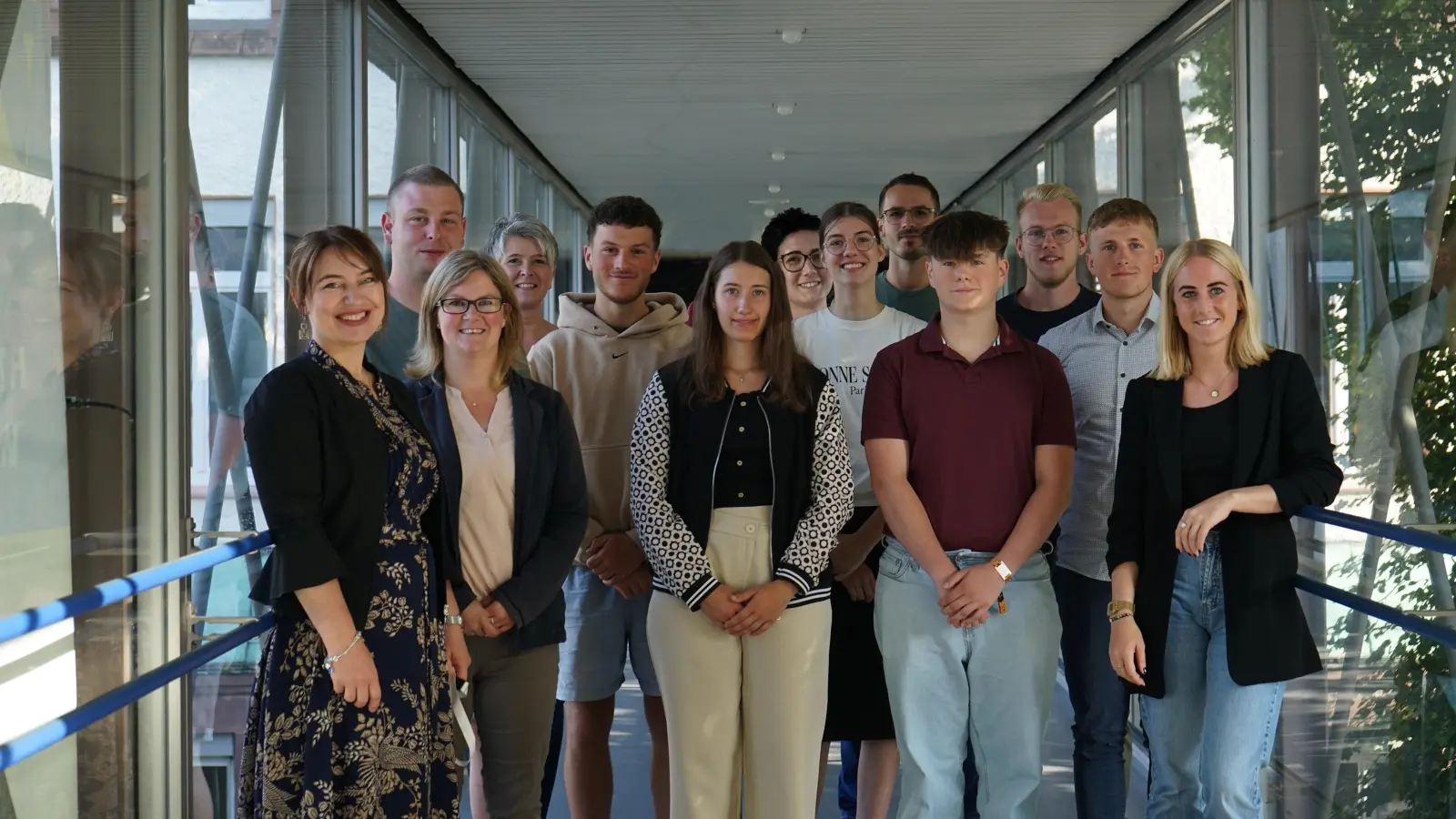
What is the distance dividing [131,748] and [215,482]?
0.76 meters

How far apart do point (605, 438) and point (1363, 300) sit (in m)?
2.31

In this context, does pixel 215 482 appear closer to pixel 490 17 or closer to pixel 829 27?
pixel 490 17

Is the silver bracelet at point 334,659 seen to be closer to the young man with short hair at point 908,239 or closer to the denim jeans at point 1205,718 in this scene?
the denim jeans at point 1205,718

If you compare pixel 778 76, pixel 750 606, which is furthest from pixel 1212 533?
pixel 778 76

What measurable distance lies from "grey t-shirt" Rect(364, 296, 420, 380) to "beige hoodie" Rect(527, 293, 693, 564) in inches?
15.2

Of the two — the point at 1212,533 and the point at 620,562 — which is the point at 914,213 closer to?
the point at 620,562

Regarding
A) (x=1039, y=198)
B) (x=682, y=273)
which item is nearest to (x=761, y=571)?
(x=1039, y=198)

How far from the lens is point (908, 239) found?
156 inches

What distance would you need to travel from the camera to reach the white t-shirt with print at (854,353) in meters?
3.39

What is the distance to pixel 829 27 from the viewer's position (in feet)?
19.8

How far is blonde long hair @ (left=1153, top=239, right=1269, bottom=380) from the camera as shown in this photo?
263 centimetres

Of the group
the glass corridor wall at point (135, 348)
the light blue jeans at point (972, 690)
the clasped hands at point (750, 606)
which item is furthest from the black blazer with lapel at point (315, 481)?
the light blue jeans at point (972, 690)

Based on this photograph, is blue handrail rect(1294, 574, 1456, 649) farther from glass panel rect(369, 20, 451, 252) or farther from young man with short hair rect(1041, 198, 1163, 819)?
glass panel rect(369, 20, 451, 252)

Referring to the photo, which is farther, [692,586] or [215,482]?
[215,482]
